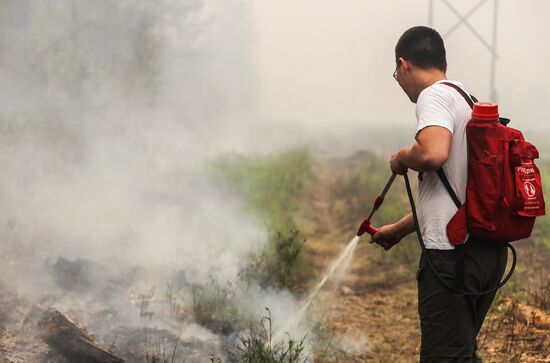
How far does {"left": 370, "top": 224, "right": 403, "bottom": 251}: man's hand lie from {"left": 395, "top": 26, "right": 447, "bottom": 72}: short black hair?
0.84m

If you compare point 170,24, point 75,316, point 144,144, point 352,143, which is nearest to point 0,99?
point 144,144

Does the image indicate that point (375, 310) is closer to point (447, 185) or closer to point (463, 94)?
point (447, 185)

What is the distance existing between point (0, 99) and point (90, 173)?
54.6 inches

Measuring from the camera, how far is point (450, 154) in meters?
2.66

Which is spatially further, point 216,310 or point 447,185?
point 216,310

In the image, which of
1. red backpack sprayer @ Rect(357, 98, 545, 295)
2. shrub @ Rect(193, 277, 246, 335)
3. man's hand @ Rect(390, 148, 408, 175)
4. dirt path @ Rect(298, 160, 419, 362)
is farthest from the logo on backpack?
shrub @ Rect(193, 277, 246, 335)

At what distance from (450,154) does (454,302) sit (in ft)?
2.19

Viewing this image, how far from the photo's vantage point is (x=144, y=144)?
958 centimetres

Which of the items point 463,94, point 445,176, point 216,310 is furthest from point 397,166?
point 216,310

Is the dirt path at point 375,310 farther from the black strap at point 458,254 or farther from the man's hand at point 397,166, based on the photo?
the man's hand at point 397,166

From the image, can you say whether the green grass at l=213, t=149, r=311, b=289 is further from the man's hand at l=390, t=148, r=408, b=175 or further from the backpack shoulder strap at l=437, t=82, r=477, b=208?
the backpack shoulder strap at l=437, t=82, r=477, b=208

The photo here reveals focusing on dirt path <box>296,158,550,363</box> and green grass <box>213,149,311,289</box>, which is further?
green grass <box>213,149,311,289</box>

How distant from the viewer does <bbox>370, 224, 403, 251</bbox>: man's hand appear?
10.3 ft

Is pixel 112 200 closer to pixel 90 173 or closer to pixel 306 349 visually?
pixel 90 173
